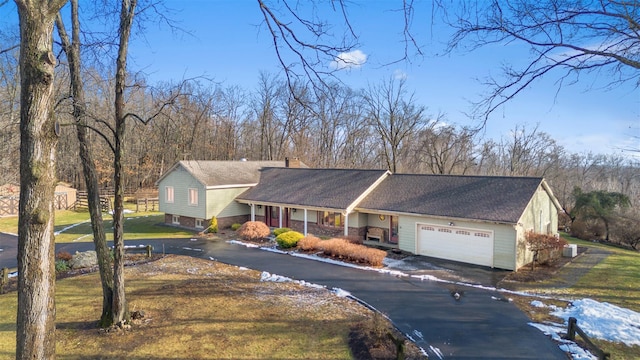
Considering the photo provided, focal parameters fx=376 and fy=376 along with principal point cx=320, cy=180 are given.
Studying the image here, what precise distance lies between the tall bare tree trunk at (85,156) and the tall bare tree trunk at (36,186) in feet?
16.6

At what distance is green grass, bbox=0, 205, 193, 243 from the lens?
25.2 metres

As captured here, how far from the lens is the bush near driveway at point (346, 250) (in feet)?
58.8

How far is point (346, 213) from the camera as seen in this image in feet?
72.1

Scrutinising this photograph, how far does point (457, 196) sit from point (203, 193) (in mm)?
17134

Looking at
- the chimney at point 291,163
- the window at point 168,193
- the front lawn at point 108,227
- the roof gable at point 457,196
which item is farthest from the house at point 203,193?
the roof gable at point 457,196

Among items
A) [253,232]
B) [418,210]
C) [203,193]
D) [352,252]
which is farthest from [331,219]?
[203,193]

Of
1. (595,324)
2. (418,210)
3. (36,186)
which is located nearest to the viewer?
(36,186)

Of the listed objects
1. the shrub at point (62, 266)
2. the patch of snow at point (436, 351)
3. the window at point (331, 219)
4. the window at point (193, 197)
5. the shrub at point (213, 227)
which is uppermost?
the window at point (193, 197)

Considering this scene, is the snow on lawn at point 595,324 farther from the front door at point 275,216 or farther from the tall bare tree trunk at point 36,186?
the front door at point 275,216

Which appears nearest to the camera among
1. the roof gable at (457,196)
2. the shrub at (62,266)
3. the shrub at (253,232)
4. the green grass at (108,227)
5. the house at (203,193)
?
the shrub at (62,266)

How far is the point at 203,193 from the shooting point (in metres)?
27.0

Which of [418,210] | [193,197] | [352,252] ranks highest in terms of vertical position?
[193,197]

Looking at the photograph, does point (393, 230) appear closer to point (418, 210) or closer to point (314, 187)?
point (418, 210)

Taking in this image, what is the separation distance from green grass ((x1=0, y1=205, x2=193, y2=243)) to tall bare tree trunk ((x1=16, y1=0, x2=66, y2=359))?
2115 cm
